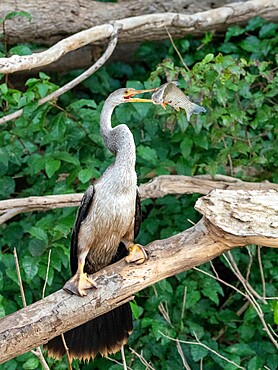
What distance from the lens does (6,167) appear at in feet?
15.5

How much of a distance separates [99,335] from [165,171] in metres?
1.16

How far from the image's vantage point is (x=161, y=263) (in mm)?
3291

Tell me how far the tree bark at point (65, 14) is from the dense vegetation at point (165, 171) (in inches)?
8.1

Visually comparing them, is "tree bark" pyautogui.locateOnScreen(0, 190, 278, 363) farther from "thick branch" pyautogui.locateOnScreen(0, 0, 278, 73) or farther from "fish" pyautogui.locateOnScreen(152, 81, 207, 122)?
"thick branch" pyautogui.locateOnScreen(0, 0, 278, 73)

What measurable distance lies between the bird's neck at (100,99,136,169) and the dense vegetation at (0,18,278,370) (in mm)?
752

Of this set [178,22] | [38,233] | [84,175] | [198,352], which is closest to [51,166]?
[84,175]

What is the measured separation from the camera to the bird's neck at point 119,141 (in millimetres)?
3385

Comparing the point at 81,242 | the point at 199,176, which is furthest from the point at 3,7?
the point at 81,242

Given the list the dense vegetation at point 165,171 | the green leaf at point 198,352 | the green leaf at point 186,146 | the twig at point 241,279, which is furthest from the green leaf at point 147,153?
the green leaf at point 198,352

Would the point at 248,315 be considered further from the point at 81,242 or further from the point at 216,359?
the point at 81,242

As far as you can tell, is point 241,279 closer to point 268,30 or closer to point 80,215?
point 80,215

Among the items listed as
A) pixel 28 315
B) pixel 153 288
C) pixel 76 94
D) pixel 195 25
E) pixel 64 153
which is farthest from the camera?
pixel 76 94

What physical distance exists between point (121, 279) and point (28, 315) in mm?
368

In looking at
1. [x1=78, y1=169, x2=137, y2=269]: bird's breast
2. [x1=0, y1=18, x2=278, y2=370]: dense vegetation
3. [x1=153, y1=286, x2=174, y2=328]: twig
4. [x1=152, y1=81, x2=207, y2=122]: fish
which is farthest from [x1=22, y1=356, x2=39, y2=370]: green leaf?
[x1=152, y1=81, x2=207, y2=122]: fish
